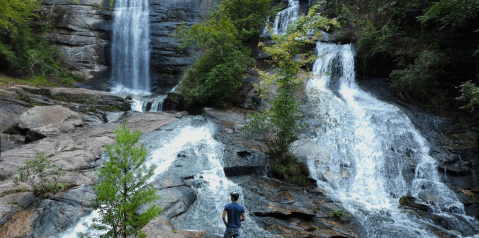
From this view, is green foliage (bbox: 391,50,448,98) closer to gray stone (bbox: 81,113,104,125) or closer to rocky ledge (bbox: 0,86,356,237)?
rocky ledge (bbox: 0,86,356,237)

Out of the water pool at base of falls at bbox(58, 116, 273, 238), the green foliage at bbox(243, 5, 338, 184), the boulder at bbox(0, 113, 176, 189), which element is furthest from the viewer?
the green foliage at bbox(243, 5, 338, 184)

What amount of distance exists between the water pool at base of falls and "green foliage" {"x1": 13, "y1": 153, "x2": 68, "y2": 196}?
1.73 meters

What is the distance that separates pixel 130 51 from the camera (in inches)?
992

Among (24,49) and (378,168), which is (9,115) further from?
(378,168)

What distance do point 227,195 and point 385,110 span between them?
10.4 meters

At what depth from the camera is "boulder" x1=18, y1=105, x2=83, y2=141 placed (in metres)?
12.1

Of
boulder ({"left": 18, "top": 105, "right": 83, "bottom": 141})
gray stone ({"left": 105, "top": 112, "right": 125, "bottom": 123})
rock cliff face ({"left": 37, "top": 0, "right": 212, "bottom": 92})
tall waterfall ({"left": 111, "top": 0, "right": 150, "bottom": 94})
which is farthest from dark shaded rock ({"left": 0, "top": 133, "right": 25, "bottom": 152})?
rock cliff face ({"left": 37, "top": 0, "right": 212, "bottom": 92})

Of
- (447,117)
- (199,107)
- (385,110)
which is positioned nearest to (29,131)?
(199,107)

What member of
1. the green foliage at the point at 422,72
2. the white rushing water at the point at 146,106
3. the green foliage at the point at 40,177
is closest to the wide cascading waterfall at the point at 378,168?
the green foliage at the point at 422,72

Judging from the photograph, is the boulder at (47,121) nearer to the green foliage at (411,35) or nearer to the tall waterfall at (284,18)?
the tall waterfall at (284,18)

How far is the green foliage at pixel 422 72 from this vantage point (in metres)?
14.1

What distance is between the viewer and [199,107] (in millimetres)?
16828

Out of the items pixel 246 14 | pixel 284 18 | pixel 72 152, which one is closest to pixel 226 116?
pixel 72 152

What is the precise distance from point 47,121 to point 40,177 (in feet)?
20.1
